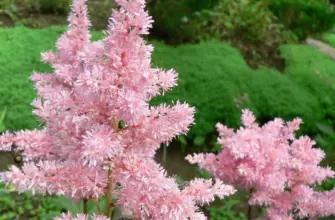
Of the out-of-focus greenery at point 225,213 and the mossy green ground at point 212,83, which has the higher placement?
the mossy green ground at point 212,83

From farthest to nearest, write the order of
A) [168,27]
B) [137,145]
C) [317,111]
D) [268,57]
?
[268,57] < [168,27] < [317,111] < [137,145]

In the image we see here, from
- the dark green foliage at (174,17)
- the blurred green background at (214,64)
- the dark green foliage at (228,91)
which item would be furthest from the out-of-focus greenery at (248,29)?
the dark green foliage at (228,91)

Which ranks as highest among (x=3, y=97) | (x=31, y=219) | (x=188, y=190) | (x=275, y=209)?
(x=188, y=190)

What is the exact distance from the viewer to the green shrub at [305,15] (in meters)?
6.05

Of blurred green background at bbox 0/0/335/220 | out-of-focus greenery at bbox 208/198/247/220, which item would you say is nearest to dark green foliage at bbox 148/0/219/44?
blurred green background at bbox 0/0/335/220

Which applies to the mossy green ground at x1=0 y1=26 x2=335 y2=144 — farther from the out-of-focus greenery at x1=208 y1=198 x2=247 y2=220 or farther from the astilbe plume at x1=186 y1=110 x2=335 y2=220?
the astilbe plume at x1=186 y1=110 x2=335 y2=220

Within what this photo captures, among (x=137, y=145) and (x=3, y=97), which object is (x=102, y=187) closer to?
(x=137, y=145)

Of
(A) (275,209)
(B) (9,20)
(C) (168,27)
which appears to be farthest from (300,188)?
(B) (9,20)

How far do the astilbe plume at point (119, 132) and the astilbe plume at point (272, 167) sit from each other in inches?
33.8

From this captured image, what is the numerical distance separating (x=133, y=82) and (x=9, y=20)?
163 inches

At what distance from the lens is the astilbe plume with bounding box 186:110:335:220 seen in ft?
8.02

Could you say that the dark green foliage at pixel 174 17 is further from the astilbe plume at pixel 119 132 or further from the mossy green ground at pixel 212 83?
the astilbe plume at pixel 119 132

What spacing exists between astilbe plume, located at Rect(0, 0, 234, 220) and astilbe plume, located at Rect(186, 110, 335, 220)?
2.81 feet

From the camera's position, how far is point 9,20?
5.20 metres
